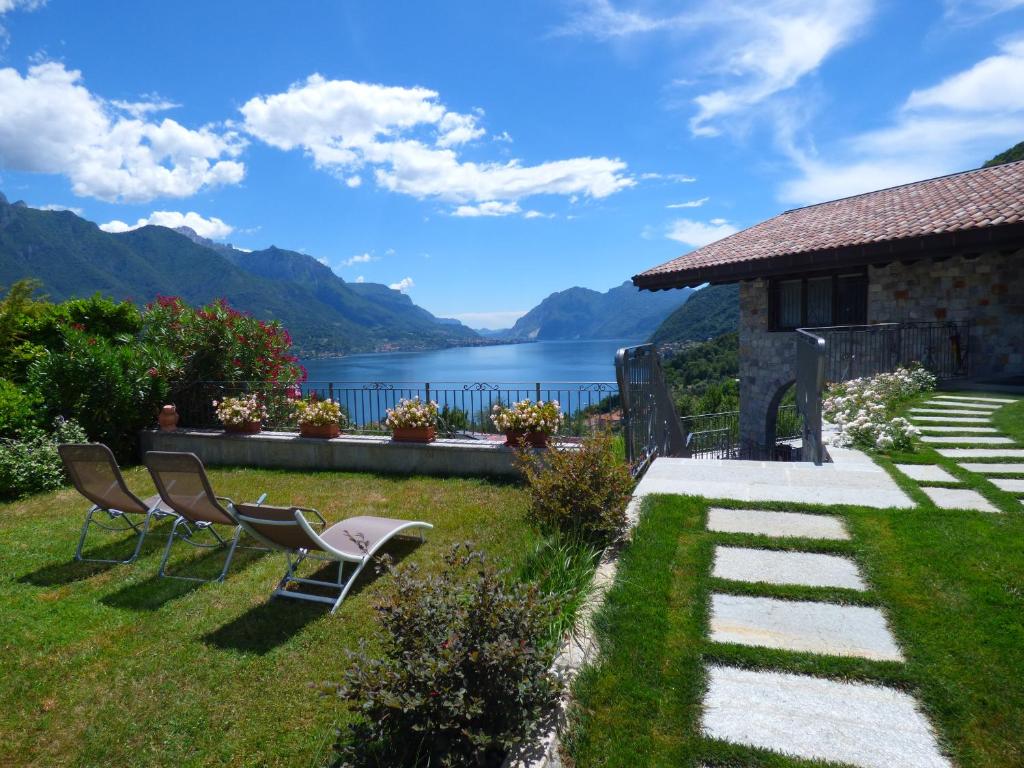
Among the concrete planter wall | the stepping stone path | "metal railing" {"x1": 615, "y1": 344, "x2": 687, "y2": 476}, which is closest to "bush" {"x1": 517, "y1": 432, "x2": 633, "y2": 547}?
the stepping stone path

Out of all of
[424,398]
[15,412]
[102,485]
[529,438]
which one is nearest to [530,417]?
[529,438]

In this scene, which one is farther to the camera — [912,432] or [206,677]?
[912,432]

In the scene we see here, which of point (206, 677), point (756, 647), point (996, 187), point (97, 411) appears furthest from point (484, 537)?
point (996, 187)

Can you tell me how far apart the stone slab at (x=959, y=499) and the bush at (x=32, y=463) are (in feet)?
30.7

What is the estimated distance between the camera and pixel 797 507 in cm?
433

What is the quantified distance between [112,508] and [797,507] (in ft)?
18.7

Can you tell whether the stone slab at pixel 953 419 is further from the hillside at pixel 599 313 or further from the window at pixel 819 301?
the hillside at pixel 599 313

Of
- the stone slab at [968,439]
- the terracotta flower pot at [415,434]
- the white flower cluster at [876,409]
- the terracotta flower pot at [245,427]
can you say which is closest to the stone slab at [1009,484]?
the white flower cluster at [876,409]

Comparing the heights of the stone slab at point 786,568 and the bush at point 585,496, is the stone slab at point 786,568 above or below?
below

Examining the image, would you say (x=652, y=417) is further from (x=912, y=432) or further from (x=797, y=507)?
(x=912, y=432)

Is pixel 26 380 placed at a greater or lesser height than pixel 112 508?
greater

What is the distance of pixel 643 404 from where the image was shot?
5.92 m

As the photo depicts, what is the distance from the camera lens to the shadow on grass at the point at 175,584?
4242 millimetres

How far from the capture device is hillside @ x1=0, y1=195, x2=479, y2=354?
7381cm
